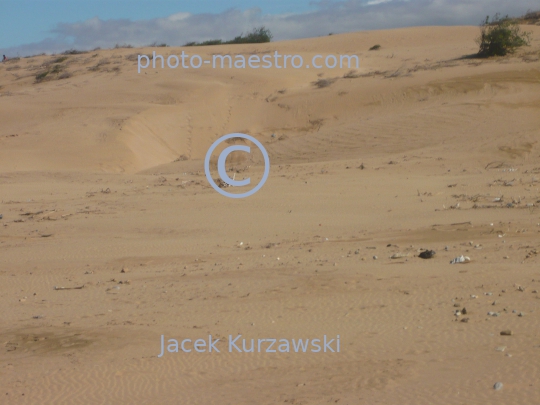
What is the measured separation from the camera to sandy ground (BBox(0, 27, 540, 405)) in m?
4.80

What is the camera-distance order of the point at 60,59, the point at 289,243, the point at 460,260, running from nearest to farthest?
the point at 460,260 → the point at 289,243 → the point at 60,59

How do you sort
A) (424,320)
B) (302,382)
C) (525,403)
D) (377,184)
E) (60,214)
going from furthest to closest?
(377,184)
(60,214)
(424,320)
(302,382)
(525,403)

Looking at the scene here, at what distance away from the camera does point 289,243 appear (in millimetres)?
9406

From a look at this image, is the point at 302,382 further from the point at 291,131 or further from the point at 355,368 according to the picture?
the point at 291,131

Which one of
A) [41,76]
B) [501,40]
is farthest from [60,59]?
[501,40]

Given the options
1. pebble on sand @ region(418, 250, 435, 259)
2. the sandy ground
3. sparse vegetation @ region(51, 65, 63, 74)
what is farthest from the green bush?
sparse vegetation @ region(51, 65, 63, 74)

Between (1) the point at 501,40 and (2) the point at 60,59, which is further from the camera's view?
(2) the point at 60,59

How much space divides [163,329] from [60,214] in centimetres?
702

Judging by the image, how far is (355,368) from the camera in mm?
4742

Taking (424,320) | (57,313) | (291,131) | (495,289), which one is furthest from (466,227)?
(291,131)

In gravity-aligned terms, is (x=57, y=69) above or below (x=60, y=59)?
below

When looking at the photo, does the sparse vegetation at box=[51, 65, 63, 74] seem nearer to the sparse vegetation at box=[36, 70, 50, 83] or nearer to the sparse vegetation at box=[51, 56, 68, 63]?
the sparse vegetation at box=[36, 70, 50, 83]

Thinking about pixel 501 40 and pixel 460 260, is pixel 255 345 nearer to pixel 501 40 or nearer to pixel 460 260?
pixel 460 260

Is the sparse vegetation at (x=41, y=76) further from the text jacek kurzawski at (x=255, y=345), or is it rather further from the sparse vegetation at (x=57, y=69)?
the text jacek kurzawski at (x=255, y=345)
